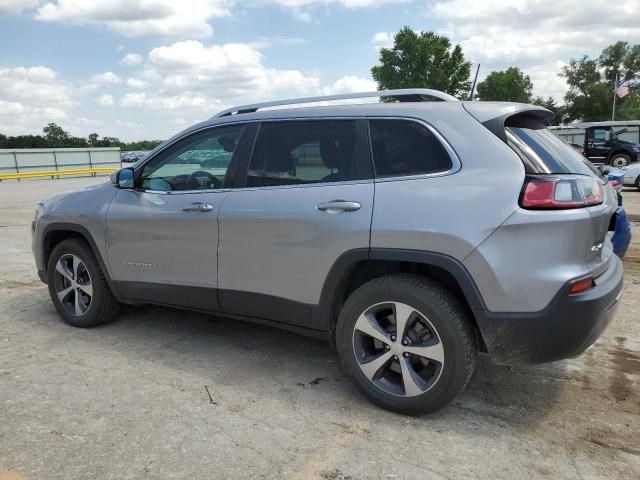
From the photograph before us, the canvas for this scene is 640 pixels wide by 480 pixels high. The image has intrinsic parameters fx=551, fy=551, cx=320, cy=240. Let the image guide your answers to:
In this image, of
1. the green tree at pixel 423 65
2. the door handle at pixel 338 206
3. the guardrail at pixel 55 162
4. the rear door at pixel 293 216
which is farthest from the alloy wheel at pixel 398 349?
the green tree at pixel 423 65

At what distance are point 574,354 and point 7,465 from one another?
2.81m

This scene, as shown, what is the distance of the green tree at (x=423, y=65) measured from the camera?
57.4 meters

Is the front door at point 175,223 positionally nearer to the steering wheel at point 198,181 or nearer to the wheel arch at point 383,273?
the steering wheel at point 198,181

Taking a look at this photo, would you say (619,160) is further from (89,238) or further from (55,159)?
(55,159)

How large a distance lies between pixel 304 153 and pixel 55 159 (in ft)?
99.5

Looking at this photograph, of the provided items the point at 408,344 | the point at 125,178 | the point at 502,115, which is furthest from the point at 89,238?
the point at 502,115

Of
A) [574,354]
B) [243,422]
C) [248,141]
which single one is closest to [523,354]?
[574,354]

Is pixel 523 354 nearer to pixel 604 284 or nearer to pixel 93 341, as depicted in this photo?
pixel 604 284

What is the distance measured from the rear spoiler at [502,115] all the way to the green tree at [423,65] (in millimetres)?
55908

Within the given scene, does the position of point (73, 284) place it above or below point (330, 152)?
below

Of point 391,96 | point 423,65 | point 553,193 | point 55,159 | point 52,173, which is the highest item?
point 423,65

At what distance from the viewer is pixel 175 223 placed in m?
3.84

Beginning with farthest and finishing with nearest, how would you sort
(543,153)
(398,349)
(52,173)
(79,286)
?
(52,173) → (79,286) → (398,349) → (543,153)

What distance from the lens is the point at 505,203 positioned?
8.75 ft
